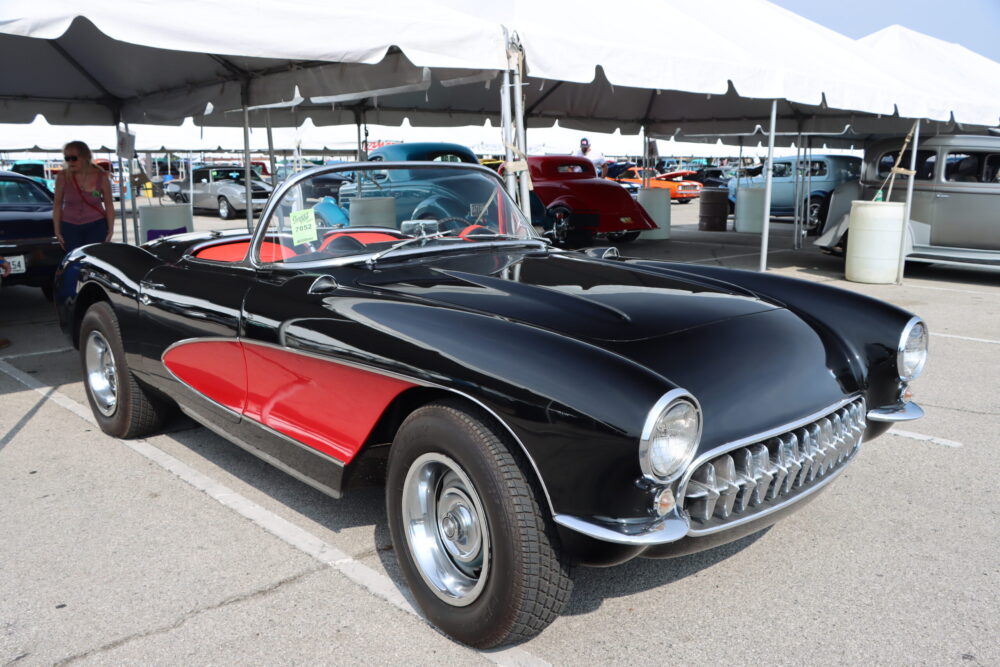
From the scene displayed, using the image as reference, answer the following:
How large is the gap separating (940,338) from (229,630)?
6499mm

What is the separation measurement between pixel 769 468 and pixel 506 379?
84 cm

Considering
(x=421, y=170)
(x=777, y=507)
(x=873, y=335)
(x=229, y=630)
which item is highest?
(x=421, y=170)

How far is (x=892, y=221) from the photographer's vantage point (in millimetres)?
10148

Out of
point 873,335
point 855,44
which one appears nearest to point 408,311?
point 873,335

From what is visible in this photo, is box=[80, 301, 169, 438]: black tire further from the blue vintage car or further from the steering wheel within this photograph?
the blue vintage car

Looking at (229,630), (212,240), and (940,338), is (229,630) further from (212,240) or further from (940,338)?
(940,338)

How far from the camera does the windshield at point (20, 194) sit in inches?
349

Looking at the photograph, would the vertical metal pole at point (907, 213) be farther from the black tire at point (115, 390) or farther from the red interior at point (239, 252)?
the black tire at point (115, 390)

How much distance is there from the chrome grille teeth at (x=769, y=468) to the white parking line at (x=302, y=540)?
2.26 feet

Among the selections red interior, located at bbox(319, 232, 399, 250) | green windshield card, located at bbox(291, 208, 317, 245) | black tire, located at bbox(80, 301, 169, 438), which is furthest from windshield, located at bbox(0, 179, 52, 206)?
red interior, located at bbox(319, 232, 399, 250)

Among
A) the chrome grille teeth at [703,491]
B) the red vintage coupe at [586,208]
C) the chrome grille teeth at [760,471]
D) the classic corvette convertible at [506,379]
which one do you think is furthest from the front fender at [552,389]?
the red vintage coupe at [586,208]

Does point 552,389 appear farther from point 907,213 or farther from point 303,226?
point 907,213

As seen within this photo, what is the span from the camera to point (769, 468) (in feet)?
8.01

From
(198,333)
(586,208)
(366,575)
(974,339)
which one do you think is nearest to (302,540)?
(366,575)
